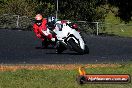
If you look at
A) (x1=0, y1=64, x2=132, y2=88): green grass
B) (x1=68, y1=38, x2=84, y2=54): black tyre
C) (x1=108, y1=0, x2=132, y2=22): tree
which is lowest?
(x1=108, y1=0, x2=132, y2=22): tree

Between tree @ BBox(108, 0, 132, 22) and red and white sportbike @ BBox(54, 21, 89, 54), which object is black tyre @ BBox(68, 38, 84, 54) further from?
tree @ BBox(108, 0, 132, 22)

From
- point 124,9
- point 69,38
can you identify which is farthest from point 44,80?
point 124,9

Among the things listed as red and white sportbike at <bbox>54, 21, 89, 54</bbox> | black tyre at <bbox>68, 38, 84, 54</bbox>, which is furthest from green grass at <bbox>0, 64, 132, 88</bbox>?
red and white sportbike at <bbox>54, 21, 89, 54</bbox>

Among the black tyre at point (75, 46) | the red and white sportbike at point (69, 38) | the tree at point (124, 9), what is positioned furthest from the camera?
the tree at point (124, 9)

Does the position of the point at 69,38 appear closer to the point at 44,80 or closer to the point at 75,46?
the point at 75,46

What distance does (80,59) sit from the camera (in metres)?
18.0

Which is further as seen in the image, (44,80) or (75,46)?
(75,46)

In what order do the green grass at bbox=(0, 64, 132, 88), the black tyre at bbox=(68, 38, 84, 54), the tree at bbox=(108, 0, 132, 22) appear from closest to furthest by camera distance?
the green grass at bbox=(0, 64, 132, 88), the black tyre at bbox=(68, 38, 84, 54), the tree at bbox=(108, 0, 132, 22)

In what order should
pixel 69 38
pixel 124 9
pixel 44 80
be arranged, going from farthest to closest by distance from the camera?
pixel 124 9 < pixel 69 38 < pixel 44 80

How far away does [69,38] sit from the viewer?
2028 cm

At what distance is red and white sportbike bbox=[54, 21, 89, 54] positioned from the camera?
20188 millimetres

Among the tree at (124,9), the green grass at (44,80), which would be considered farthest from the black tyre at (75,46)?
the tree at (124,9)

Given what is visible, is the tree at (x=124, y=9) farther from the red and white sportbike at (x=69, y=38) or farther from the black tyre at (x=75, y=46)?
the black tyre at (x=75, y=46)

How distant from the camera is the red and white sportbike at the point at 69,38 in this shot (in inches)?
795
